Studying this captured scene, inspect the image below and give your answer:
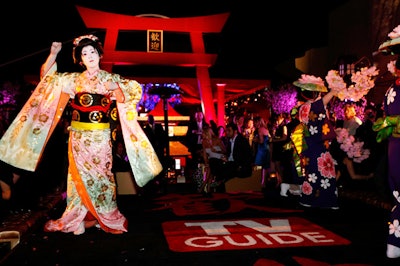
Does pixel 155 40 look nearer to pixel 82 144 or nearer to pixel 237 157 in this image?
pixel 237 157

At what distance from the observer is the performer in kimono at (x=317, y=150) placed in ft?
20.5

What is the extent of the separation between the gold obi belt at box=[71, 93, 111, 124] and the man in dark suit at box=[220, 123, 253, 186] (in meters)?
4.09

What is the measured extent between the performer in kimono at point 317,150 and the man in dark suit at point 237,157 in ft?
7.12

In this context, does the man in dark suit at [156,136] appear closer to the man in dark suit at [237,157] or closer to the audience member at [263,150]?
the man in dark suit at [237,157]

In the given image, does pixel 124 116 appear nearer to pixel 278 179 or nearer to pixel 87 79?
pixel 87 79

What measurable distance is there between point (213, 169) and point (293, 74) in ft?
67.8

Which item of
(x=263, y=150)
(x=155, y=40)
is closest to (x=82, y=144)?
(x=263, y=150)

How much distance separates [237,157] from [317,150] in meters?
2.42

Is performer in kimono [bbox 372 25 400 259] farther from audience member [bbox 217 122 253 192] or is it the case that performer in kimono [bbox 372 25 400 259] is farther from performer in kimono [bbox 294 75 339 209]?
audience member [bbox 217 122 253 192]

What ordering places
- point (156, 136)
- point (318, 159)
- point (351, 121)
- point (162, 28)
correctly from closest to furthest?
1. point (318, 159)
2. point (351, 121)
3. point (156, 136)
4. point (162, 28)

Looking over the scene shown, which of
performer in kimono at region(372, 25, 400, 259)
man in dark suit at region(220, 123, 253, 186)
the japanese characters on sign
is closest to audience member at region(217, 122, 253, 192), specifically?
man in dark suit at region(220, 123, 253, 186)

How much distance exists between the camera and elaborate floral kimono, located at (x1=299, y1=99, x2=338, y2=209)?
20.5 ft

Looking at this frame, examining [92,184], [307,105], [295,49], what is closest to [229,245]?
[92,184]

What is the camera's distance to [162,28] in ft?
56.5
